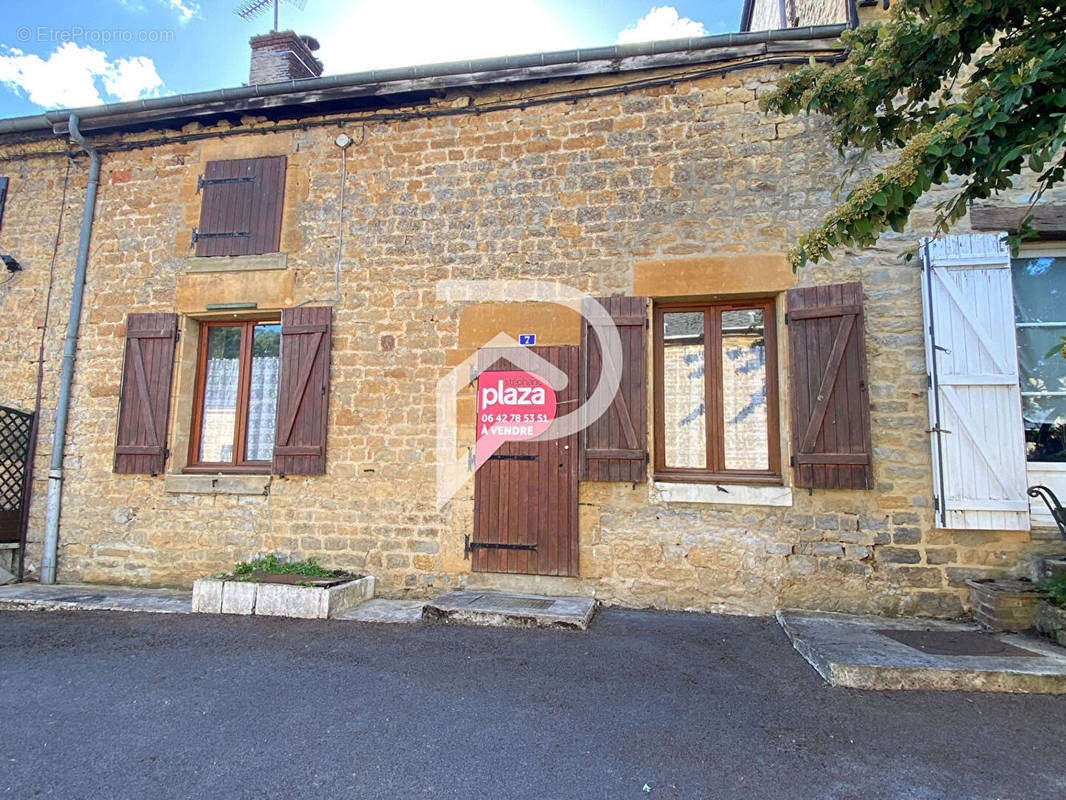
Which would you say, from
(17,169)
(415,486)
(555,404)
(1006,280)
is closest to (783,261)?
(1006,280)

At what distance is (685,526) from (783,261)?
7.24ft

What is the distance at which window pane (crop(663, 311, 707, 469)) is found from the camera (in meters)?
4.93

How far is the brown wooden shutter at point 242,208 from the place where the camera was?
5688 millimetres

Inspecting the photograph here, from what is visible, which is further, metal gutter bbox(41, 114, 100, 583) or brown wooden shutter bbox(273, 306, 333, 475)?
metal gutter bbox(41, 114, 100, 583)

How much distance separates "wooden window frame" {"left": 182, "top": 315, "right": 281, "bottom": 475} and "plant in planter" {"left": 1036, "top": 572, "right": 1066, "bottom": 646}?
596cm

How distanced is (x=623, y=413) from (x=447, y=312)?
178 centimetres

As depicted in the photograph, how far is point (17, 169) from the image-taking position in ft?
20.8

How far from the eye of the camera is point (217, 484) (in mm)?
5430

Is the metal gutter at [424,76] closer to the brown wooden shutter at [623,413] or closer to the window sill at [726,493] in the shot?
the brown wooden shutter at [623,413]

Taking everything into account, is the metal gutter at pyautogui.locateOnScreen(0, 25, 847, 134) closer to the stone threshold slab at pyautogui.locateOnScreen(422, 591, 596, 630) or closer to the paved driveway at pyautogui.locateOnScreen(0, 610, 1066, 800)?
the stone threshold slab at pyautogui.locateOnScreen(422, 591, 596, 630)

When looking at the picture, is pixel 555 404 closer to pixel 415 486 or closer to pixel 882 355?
pixel 415 486

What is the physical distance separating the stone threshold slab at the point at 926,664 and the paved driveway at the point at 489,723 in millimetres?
84

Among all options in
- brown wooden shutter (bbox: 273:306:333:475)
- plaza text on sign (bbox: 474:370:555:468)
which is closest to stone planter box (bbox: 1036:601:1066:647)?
plaza text on sign (bbox: 474:370:555:468)

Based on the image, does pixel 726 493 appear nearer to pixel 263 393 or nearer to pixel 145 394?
pixel 263 393
